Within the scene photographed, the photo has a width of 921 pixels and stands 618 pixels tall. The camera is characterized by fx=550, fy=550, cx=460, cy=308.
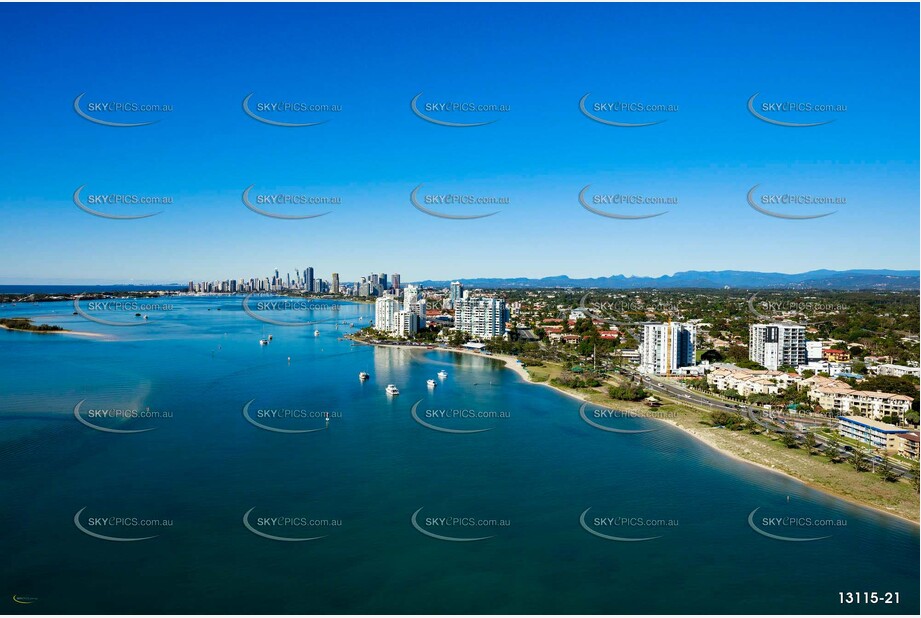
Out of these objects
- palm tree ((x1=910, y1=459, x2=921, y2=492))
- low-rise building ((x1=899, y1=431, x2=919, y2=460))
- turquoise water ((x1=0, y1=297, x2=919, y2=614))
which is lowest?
turquoise water ((x1=0, y1=297, x2=919, y2=614))

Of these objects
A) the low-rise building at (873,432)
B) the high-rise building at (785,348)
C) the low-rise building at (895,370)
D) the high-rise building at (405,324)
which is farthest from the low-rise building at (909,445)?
the high-rise building at (405,324)

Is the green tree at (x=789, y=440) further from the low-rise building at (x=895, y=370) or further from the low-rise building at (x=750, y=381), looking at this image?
the low-rise building at (x=895, y=370)

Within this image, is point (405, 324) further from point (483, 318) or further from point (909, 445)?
point (909, 445)

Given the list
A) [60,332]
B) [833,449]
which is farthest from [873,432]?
[60,332]

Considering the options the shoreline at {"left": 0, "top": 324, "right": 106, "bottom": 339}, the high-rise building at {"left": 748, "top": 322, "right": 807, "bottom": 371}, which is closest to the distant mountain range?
the high-rise building at {"left": 748, "top": 322, "right": 807, "bottom": 371}

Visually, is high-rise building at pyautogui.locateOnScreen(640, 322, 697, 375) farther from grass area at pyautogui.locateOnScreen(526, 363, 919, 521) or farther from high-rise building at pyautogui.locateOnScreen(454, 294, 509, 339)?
high-rise building at pyautogui.locateOnScreen(454, 294, 509, 339)

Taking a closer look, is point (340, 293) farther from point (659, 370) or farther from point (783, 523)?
point (783, 523)
